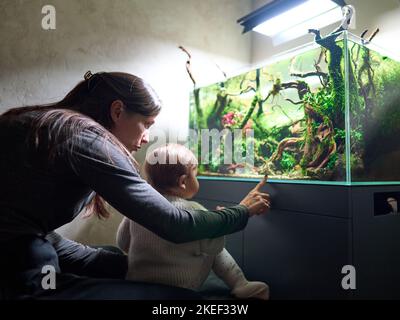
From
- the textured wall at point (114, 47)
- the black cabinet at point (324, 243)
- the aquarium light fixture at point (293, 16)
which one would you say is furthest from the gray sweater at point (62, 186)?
the aquarium light fixture at point (293, 16)

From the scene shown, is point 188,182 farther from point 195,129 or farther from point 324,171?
point 195,129

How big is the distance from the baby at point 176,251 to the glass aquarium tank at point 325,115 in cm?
36

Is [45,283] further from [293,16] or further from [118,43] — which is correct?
[293,16]

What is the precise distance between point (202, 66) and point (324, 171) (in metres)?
1.10

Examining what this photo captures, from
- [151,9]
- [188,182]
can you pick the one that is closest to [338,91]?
[188,182]

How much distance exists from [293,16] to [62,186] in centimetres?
114

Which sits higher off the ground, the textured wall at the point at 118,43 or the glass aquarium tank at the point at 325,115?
the textured wall at the point at 118,43

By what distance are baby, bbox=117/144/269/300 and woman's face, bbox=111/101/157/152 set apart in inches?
3.6

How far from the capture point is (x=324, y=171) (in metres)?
0.96

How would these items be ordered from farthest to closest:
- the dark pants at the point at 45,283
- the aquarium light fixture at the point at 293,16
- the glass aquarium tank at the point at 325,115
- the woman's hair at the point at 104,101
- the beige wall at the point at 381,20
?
the beige wall at the point at 381,20 < the aquarium light fixture at the point at 293,16 < the glass aquarium tank at the point at 325,115 < the woman's hair at the point at 104,101 < the dark pants at the point at 45,283

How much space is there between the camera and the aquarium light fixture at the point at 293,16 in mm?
1163

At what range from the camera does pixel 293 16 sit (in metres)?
1.25

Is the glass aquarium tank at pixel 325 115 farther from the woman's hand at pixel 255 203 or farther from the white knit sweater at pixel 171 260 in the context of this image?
the white knit sweater at pixel 171 260

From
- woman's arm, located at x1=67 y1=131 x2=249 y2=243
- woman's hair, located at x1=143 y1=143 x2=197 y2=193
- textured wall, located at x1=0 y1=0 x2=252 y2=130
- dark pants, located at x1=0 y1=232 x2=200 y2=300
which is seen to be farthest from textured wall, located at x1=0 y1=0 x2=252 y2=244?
woman's arm, located at x1=67 y1=131 x2=249 y2=243
